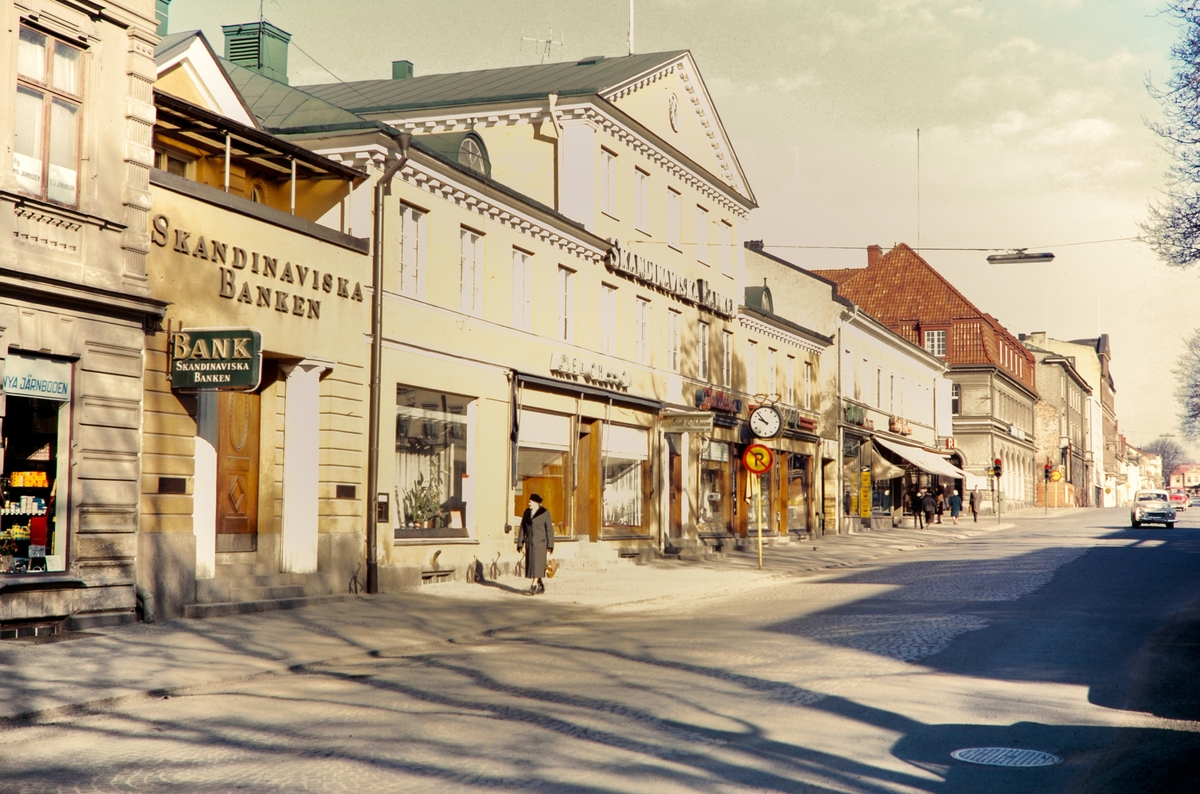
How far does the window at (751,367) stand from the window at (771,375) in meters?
1.13

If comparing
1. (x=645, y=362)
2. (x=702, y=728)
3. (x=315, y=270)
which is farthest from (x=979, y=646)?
(x=645, y=362)

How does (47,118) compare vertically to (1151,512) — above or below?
above

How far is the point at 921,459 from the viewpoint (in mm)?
54625

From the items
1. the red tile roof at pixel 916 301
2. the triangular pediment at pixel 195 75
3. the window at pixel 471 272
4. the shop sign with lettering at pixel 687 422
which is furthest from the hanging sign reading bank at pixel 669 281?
the red tile roof at pixel 916 301

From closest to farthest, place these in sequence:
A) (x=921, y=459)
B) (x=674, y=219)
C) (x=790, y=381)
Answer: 1. (x=674, y=219)
2. (x=790, y=381)
3. (x=921, y=459)

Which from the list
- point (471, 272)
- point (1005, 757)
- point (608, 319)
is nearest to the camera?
point (1005, 757)

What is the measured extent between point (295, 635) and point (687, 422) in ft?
59.3

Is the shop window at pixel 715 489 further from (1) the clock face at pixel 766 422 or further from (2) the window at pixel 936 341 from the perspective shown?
(2) the window at pixel 936 341

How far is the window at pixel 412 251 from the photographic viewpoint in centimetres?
2158

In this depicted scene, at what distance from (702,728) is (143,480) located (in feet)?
31.0

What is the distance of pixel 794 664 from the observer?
488 inches

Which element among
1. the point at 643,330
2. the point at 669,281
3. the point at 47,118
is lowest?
the point at 643,330

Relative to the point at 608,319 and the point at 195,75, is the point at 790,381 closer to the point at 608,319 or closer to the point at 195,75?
the point at 608,319

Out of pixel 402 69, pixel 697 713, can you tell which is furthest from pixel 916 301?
pixel 697 713
